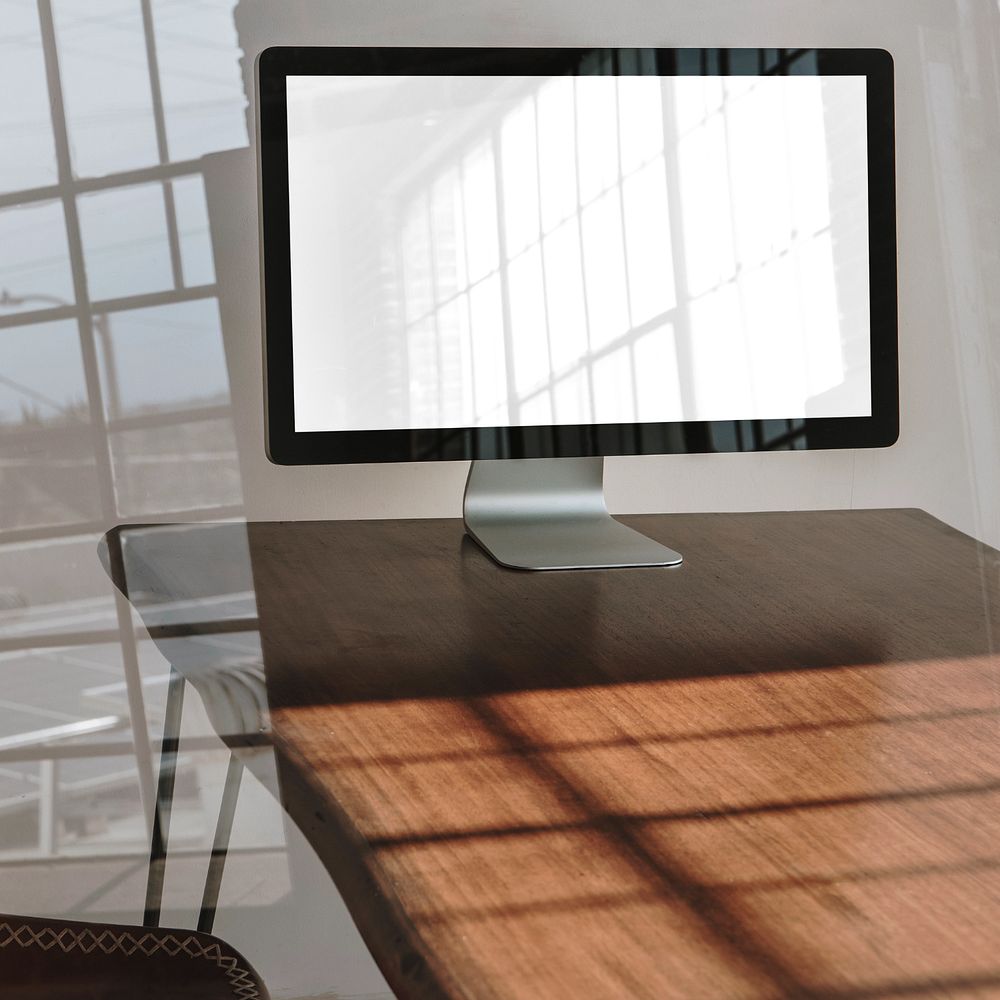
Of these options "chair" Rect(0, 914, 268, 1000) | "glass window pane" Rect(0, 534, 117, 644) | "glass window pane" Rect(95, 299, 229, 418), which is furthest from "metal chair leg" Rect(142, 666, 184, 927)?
"chair" Rect(0, 914, 268, 1000)

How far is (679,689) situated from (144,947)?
0.51 metres

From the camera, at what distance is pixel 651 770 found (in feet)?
2.43

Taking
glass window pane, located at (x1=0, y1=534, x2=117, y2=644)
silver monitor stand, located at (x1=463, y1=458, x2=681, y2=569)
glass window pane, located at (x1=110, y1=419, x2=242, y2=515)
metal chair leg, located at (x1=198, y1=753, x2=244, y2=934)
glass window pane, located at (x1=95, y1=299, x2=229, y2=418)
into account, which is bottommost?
metal chair leg, located at (x1=198, y1=753, x2=244, y2=934)

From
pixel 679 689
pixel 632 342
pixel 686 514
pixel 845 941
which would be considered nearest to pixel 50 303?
pixel 632 342

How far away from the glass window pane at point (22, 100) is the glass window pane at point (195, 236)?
17cm

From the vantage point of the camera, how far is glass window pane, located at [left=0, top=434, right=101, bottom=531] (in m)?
1.51

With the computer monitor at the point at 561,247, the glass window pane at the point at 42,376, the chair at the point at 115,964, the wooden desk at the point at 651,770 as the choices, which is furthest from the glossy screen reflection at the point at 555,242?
the chair at the point at 115,964

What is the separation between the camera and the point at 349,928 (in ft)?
5.32

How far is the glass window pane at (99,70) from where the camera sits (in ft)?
4.76

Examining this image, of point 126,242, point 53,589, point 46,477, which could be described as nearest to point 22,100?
point 126,242

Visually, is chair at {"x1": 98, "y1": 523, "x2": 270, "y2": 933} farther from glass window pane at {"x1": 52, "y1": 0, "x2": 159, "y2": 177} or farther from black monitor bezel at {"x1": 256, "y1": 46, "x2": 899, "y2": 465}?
glass window pane at {"x1": 52, "y1": 0, "x2": 159, "y2": 177}

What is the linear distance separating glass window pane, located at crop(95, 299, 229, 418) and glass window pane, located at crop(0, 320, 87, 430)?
0.04m

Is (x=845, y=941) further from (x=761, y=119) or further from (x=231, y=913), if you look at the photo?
(x=231, y=913)

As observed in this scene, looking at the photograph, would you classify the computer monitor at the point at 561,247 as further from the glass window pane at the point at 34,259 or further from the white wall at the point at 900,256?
the glass window pane at the point at 34,259
